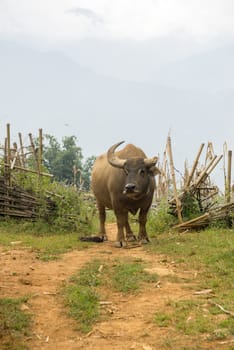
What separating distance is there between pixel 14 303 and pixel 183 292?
5.76ft

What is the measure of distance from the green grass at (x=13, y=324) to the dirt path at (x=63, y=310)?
0.08 meters

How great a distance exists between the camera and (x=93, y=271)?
610cm

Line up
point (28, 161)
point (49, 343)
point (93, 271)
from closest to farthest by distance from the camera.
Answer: point (49, 343), point (93, 271), point (28, 161)

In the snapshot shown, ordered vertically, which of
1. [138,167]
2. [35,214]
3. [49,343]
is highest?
[138,167]

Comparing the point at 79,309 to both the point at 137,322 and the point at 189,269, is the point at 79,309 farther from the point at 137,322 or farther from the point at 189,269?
the point at 189,269

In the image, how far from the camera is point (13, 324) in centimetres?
413

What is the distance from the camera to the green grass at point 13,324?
3769 mm

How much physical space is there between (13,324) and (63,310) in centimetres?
61

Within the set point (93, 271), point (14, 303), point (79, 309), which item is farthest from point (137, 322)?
point (93, 271)

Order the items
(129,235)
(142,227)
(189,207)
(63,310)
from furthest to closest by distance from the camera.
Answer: (189,207), (129,235), (142,227), (63,310)

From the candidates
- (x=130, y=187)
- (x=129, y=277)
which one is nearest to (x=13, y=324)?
(x=129, y=277)

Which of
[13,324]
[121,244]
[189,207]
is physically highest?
[189,207]

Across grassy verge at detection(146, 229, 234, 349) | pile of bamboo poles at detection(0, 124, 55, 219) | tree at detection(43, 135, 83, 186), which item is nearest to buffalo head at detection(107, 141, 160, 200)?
grassy verge at detection(146, 229, 234, 349)

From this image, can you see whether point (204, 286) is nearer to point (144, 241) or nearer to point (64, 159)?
point (144, 241)
